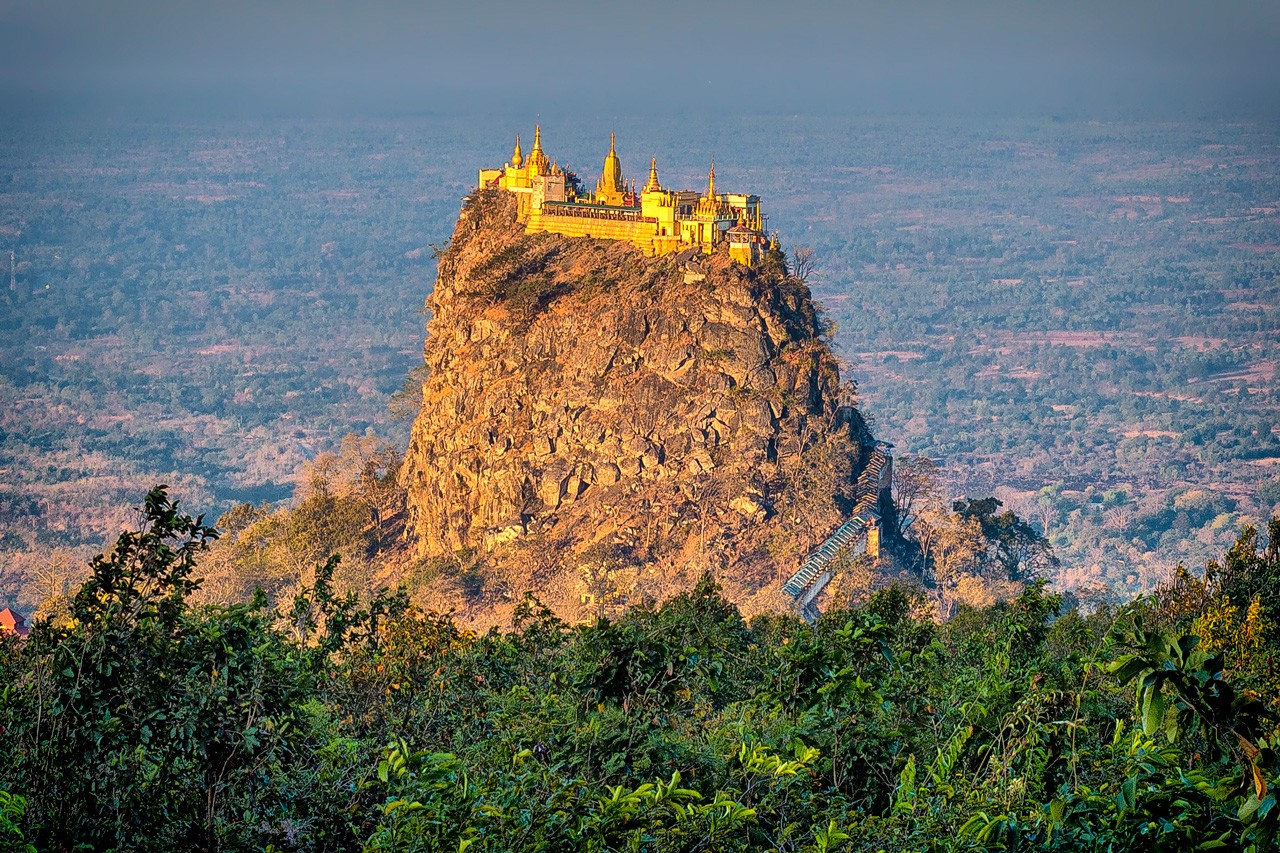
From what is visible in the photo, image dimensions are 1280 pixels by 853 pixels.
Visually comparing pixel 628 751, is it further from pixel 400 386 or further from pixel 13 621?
pixel 400 386

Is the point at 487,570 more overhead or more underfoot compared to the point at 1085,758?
more underfoot

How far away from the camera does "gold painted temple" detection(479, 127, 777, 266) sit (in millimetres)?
56500

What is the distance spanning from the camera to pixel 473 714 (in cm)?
2045

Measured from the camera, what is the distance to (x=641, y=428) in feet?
189

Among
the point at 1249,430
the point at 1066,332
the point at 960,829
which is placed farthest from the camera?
the point at 1066,332

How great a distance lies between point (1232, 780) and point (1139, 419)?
472 ft

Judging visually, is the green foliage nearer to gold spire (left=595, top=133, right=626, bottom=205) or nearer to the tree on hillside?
the tree on hillside

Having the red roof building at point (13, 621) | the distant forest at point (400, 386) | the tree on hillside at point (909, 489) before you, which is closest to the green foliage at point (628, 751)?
the red roof building at point (13, 621)

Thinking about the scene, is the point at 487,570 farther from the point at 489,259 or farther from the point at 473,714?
the point at 473,714

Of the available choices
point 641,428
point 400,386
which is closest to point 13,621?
point 641,428

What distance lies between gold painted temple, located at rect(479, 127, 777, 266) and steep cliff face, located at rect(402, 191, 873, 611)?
0.52 m

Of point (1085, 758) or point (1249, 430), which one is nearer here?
point (1085, 758)

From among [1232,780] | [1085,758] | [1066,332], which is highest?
[1232,780]

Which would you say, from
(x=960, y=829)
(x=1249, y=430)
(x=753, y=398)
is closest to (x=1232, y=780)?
(x=960, y=829)
